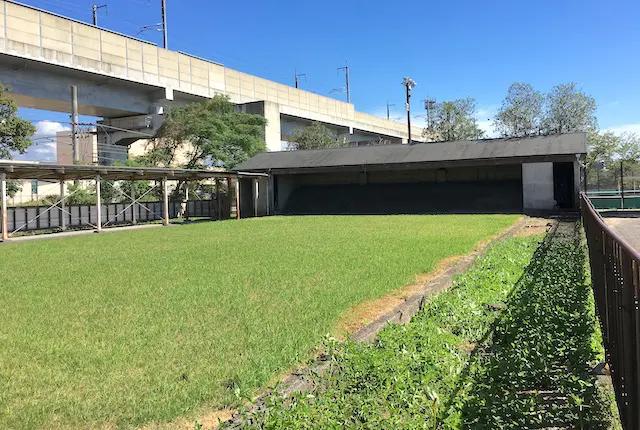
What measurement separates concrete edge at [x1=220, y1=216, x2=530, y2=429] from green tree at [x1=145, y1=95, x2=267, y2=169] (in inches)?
1036

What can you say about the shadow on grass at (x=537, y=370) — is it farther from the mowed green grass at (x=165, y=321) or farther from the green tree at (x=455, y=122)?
the green tree at (x=455, y=122)

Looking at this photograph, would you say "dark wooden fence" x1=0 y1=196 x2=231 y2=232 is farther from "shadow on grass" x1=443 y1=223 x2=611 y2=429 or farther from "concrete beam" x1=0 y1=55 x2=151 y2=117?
"shadow on grass" x1=443 y1=223 x2=611 y2=429

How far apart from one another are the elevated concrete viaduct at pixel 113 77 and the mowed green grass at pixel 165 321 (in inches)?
895

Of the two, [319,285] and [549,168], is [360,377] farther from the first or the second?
[549,168]

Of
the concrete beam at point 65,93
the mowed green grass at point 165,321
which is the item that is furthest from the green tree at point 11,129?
the mowed green grass at point 165,321

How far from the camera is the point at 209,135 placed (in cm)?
3253

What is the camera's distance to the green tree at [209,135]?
3262 cm

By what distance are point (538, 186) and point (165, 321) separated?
21143mm

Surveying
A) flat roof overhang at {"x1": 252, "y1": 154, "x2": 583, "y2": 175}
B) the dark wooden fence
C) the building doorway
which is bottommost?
the dark wooden fence

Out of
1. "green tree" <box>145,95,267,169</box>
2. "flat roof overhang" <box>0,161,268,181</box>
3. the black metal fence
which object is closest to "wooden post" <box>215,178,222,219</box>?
"flat roof overhang" <box>0,161,268,181</box>

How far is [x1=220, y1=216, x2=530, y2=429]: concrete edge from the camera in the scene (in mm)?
3051

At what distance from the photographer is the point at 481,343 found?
14.2 ft

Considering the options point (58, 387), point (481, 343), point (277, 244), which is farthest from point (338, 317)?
point (277, 244)

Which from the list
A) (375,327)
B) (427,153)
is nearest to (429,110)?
(427,153)
